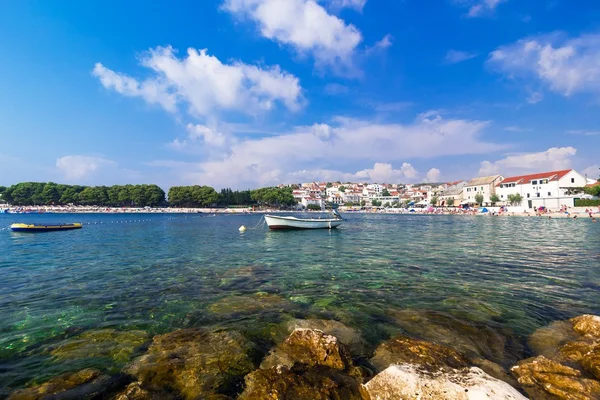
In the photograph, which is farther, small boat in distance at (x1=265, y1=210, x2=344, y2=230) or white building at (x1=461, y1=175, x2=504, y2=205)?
white building at (x1=461, y1=175, x2=504, y2=205)

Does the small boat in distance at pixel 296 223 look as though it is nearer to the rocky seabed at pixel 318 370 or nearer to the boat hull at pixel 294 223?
the boat hull at pixel 294 223

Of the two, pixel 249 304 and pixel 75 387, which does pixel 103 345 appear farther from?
pixel 249 304

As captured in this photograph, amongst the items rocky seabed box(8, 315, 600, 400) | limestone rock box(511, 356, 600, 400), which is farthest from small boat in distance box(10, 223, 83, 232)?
limestone rock box(511, 356, 600, 400)

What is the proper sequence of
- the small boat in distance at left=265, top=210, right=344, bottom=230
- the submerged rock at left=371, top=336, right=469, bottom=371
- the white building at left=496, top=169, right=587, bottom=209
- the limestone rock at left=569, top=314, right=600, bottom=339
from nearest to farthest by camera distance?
1. the submerged rock at left=371, top=336, right=469, bottom=371
2. the limestone rock at left=569, top=314, right=600, bottom=339
3. the small boat in distance at left=265, top=210, right=344, bottom=230
4. the white building at left=496, top=169, right=587, bottom=209

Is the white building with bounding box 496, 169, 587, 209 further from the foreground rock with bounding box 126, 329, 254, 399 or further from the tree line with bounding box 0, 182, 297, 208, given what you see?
the tree line with bounding box 0, 182, 297, 208

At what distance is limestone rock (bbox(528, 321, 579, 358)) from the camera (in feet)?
23.0

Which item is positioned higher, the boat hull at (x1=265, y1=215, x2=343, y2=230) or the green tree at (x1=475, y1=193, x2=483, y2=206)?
the green tree at (x1=475, y1=193, x2=483, y2=206)

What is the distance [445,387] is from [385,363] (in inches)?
70.9

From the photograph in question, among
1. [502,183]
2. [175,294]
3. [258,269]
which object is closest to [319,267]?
[258,269]

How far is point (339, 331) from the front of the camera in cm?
799

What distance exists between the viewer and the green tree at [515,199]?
89.8 meters

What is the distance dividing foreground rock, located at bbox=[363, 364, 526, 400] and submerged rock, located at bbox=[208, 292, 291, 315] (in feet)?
17.7

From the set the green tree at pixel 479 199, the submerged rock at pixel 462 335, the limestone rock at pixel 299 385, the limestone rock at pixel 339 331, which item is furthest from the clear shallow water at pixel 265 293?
the green tree at pixel 479 199

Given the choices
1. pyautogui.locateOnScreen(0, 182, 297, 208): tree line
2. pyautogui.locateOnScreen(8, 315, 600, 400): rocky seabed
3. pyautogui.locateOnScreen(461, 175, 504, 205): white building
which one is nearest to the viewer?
pyautogui.locateOnScreen(8, 315, 600, 400): rocky seabed
